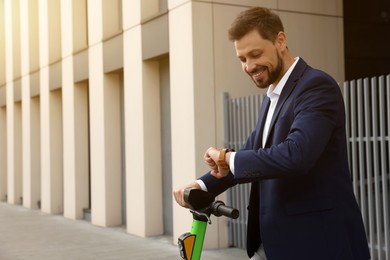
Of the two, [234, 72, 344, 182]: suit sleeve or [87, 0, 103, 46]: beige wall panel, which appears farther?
[87, 0, 103, 46]: beige wall panel

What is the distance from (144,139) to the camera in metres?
10.1

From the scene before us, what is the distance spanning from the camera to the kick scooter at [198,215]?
218cm

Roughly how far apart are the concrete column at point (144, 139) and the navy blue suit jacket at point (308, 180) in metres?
7.94

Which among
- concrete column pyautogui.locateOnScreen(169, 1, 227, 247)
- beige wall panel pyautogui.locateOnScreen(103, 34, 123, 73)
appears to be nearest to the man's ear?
concrete column pyautogui.locateOnScreen(169, 1, 227, 247)

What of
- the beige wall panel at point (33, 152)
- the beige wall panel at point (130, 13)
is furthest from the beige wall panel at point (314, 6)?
the beige wall panel at point (33, 152)

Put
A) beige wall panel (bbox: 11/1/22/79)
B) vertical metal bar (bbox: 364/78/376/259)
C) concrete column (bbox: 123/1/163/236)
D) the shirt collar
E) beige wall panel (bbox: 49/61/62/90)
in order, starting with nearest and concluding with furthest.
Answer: the shirt collar
vertical metal bar (bbox: 364/78/376/259)
concrete column (bbox: 123/1/163/236)
beige wall panel (bbox: 49/61/62/90)
beige wall panel (bbox: 11/1/22/79)

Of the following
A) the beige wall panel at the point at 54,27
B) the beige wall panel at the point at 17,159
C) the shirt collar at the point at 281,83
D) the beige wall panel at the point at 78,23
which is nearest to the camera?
the shirt collar at the point at 281,83

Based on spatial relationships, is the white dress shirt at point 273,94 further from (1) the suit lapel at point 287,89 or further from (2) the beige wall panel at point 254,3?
(2) the beige wall panel at point 254,3

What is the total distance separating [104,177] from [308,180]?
32.0 feet

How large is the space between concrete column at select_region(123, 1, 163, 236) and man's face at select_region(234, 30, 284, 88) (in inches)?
312

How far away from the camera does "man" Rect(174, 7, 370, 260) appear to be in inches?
81.1

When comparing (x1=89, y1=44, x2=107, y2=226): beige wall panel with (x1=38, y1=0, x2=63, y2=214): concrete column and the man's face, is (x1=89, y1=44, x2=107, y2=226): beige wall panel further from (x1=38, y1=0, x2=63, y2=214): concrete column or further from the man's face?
the man's face

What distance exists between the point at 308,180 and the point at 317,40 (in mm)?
7777

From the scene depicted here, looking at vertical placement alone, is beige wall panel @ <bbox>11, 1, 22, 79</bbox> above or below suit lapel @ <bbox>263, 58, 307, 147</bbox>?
above
